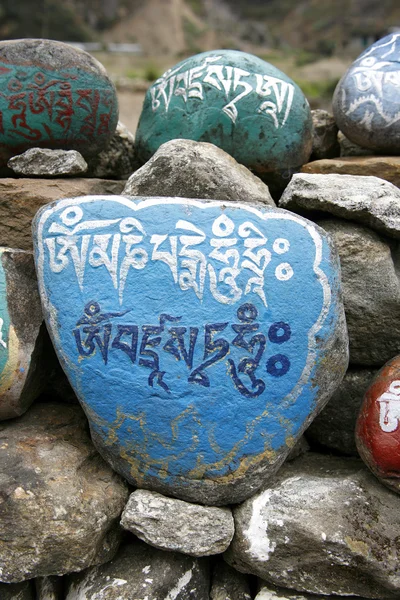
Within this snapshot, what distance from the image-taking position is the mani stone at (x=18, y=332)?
2184 millimetres

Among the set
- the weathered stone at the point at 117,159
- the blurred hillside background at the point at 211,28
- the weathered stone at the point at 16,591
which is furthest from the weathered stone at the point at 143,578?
the blurred hillside background at the point at 211,28

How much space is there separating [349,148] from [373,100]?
1.36 feet

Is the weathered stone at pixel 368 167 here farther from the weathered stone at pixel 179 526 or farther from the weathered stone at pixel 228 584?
the weathered stone at pixel 228 584

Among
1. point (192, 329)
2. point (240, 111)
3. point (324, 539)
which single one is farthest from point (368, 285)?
point (240, 111)

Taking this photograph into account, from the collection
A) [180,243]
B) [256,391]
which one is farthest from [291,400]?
[180,243]

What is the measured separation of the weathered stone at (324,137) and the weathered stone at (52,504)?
221 cm

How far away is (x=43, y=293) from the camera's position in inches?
83.0

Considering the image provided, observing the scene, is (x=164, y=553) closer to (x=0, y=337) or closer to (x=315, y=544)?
(x=315, y=544)

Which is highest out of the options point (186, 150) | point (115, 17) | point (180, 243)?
point (186, 150)

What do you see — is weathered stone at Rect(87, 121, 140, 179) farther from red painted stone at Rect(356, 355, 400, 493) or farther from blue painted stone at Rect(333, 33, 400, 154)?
red painted stone at Rect(356, 355, 400, 493)

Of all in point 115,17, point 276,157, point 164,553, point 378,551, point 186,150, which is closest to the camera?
point 378,551

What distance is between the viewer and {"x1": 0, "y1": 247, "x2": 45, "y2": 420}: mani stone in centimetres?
218

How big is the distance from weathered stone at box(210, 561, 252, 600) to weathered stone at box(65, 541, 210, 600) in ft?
0.13

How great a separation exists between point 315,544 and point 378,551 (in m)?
0.21
